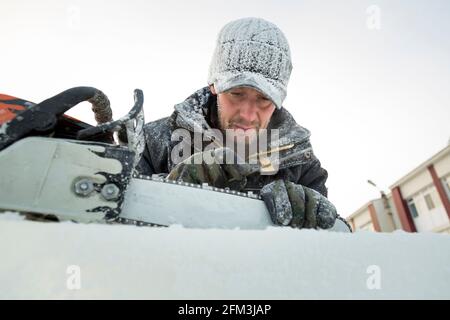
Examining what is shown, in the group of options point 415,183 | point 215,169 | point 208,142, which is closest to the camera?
point 215,169

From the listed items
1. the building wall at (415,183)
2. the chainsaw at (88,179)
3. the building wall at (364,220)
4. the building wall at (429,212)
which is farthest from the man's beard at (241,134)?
the building wall at (364,220)

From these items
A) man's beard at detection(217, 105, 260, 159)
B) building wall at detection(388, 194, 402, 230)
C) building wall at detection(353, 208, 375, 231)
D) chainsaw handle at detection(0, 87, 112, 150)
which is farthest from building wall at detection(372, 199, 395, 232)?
chainsaw handle at detection(0, 87, 112, 150)

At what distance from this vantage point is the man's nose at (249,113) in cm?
187

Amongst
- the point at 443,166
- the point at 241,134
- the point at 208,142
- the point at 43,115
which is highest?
the point at 443,166

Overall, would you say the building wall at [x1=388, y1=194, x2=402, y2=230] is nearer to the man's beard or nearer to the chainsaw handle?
the man's beard

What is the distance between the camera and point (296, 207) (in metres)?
0.96

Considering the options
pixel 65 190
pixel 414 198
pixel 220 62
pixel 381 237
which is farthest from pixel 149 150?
pixel 414 198

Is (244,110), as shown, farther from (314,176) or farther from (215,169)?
(215,169)

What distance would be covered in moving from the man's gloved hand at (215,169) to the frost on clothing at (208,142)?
0.66 meters

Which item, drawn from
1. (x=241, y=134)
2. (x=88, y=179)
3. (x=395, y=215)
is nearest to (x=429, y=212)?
(x=395, y=215)

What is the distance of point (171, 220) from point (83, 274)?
13.8 inches

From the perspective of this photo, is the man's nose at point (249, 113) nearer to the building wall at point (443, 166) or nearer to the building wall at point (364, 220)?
the building wall at point (443, 166)

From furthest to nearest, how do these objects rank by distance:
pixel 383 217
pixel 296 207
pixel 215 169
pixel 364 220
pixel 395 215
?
pixel 364 220 < pixel 383 217 < pixel 395 215 < pixel 215 169 < pixel 296 207

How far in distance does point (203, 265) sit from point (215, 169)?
62cm
